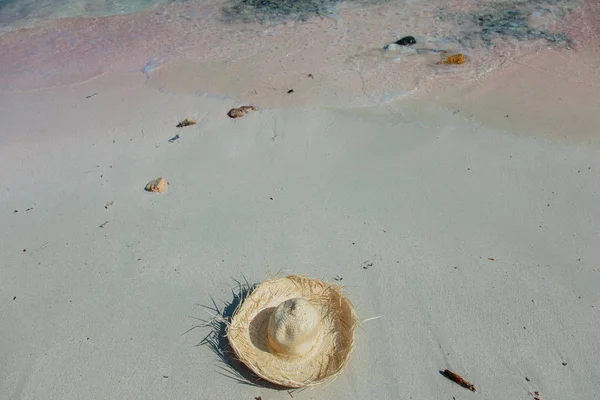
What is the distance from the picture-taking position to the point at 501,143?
4762 mm

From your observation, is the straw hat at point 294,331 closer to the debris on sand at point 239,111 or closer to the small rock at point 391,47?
the debris on sand at point 239,111

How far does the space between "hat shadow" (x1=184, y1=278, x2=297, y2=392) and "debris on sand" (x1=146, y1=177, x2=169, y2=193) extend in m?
1.34

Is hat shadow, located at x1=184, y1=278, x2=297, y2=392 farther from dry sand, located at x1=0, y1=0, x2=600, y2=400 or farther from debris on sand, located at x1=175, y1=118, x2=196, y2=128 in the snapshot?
debris on sand, located at x1=175, y1=118, x2=196, y2=128

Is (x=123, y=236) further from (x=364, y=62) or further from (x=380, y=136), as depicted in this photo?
(x=364, y=62)

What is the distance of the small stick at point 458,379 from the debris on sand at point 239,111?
11.2 feet

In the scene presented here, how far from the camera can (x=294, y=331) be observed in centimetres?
280

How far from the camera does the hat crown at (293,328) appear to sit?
9.17ft

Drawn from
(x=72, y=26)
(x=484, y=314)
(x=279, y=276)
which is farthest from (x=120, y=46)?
(x=484, y=314)

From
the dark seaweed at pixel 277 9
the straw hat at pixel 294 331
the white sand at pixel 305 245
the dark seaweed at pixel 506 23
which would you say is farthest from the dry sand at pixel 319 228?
the dark seaweed at pixel 277 9

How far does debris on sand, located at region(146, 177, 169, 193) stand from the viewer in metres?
4.46

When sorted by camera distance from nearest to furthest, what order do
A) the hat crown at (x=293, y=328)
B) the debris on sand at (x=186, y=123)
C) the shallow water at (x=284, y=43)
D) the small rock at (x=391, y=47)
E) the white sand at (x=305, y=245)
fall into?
the hat crown at (x=293, y=328)
the white sand at (x=305, y=245)
the debris on sand at (x=186, y=123)
the shallow water at (x=284, y=43)
the small rock at (x=391, y=47)

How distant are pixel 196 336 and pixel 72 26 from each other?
273 inches

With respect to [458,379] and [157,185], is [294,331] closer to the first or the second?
[458,379]

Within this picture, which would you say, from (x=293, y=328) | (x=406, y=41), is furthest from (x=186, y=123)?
(x=406, y=41)
